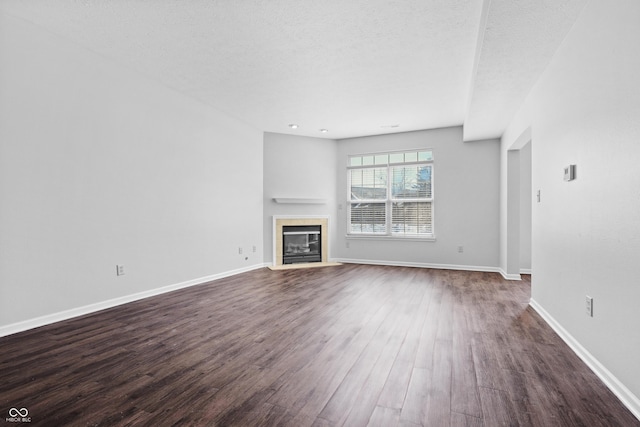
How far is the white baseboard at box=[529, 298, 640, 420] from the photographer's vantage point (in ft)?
5.39

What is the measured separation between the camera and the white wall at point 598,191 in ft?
5.59

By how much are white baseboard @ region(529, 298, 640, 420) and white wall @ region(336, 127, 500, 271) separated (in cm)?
315

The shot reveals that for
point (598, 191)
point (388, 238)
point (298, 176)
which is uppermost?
point (298, 176)

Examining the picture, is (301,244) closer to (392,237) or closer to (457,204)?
(392,237)

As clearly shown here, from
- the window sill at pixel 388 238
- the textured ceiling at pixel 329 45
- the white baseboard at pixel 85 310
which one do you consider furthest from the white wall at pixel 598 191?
the white baseboard at pixel 85 310

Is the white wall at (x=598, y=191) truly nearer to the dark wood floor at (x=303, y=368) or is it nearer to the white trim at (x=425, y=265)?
the dark wood floor at (x=303, y=368)

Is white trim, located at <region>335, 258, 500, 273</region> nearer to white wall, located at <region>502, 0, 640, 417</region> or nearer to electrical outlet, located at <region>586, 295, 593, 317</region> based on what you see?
white wall, located at <region>502, 0, 640, 417</region>

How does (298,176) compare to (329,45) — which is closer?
(329,45)

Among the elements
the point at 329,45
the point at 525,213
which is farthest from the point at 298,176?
the point at 525,213

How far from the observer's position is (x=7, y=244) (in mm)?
2719

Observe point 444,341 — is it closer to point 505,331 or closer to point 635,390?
point 505,331

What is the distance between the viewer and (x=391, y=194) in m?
6.71

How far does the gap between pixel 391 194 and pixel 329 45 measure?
3993 mm

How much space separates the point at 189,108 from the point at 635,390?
5.17 m
